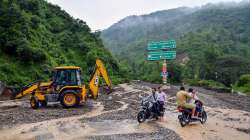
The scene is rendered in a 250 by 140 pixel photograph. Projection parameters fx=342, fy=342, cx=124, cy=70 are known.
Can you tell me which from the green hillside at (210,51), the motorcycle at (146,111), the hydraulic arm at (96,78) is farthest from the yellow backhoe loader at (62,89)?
the green hillside at (210,51)

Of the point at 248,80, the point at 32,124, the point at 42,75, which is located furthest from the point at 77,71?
the point at 248,80

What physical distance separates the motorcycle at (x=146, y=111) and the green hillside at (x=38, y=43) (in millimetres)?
21706

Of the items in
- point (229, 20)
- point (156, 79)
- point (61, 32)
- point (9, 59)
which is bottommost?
point (156, 79)

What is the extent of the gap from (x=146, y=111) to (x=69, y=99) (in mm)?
7475

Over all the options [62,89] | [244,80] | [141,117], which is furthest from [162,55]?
[244,80]

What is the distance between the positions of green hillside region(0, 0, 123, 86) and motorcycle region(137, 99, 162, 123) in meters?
21.7

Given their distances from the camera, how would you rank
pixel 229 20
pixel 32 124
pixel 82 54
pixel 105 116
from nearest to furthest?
pixel 32 124
pixel 105 116
pixel 82 54
pixel 229 20

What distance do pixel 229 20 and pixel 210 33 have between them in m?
22.2

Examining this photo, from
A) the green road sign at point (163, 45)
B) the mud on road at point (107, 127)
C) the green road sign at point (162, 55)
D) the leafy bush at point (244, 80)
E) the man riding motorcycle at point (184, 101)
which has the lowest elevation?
the leafy bush at point (244, 80)

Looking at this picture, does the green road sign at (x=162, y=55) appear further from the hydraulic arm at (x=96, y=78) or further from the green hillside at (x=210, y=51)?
the green hillside at (x=210, y=51)

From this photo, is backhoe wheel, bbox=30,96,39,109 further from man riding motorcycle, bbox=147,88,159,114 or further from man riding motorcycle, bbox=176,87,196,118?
man riding motorcycle, bbox=176,87,196,118

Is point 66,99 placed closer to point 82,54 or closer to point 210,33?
point 82,54

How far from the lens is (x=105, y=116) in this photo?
19562 millimetres

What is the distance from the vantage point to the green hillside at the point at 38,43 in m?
39.7
